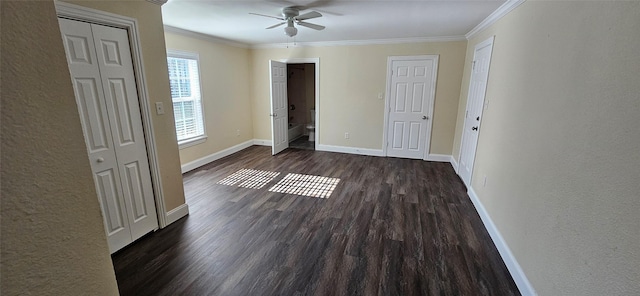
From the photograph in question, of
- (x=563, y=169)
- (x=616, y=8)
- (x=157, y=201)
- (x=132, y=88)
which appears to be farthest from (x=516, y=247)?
(x=132, y=88)

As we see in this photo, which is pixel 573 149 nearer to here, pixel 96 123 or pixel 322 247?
pixel 322 247

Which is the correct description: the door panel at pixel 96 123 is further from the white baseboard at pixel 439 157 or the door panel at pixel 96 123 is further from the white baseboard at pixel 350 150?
the white baseboard at pixel 439 157

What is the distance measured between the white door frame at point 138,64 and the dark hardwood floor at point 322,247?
38 cm

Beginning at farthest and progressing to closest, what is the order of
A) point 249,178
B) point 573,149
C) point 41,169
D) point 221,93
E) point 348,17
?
point 221,93 < point 249,178 < point 348,17 < point 573,149 < point 41,169

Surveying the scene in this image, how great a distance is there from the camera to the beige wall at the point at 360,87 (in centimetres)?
471

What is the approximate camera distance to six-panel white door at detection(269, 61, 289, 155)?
17.0 feet

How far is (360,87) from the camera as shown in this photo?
5238mm

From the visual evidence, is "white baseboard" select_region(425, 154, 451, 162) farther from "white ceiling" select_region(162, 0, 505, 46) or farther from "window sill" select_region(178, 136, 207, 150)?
"window sill" select_region(178, 136, 207, 150)

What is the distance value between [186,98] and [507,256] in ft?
15.3

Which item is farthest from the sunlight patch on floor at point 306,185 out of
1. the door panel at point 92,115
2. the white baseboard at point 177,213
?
the door panel at point 92,115

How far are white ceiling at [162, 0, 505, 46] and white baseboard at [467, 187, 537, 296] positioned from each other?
2160mm

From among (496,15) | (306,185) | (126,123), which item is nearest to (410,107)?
(496,15)

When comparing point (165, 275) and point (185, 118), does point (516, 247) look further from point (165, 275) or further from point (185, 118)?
point (185, 118)

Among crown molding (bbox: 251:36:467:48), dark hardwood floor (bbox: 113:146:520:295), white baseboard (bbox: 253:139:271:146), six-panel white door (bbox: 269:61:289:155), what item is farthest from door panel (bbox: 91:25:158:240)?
white baseboard (bbox: 253:139:271:146)
